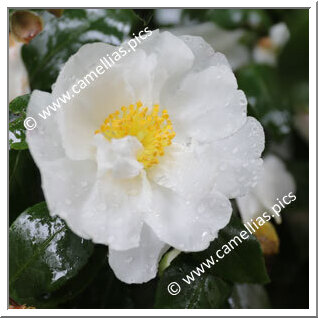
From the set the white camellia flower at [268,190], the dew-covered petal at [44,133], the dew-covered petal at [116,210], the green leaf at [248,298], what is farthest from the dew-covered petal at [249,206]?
the dew-covered petal at [44,133]

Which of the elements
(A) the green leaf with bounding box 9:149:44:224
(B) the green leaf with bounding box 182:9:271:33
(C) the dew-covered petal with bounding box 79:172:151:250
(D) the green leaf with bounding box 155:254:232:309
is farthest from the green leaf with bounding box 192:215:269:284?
(B) the green leaf with bounding box 182:9:271:33

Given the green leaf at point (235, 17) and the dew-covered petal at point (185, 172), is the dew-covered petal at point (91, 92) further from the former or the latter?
the green leaf at point (235, 17)

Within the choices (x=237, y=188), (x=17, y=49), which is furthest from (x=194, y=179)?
(x=17, y=49)

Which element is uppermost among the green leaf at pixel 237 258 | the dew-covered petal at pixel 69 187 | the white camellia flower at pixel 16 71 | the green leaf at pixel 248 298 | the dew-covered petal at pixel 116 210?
the white camellia flower at pixel 16 71

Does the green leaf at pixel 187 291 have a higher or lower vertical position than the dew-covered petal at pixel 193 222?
lower

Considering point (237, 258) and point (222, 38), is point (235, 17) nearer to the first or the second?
point (222, 38)

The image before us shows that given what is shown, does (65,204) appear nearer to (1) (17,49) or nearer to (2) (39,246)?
(2) (39,246)
